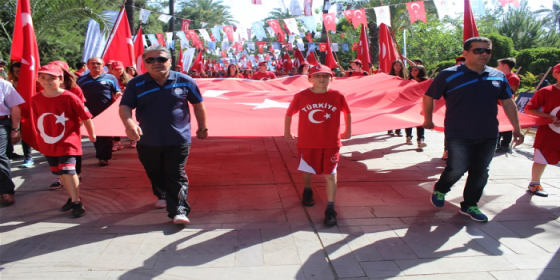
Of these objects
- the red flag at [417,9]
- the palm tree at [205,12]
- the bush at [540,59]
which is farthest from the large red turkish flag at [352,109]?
the palm tree at [205,12]

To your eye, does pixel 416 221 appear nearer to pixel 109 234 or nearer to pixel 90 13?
pixel 109 234

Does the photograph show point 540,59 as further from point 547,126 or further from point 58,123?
point 58,123

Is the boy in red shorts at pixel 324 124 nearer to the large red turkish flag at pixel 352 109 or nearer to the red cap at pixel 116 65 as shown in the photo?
the large red turkish flag at pixel 352 109

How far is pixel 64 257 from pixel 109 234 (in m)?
0.49

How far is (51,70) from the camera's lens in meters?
4.02

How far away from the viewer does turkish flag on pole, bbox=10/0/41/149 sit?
447cm

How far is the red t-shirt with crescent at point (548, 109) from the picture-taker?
453 centimetres

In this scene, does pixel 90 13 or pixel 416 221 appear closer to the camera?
pixel 416 221

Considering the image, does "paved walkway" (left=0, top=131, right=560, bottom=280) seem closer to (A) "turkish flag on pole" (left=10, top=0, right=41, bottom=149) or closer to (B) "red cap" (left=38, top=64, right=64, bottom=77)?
(A) "turkish flag on pole" (left=10, top=0, right=41, bottom=149)

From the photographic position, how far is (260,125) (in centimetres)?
498

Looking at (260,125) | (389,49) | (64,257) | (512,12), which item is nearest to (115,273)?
(64,257)

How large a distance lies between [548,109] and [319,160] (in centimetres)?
260

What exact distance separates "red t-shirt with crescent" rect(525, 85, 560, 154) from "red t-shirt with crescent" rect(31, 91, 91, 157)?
15.3 feet

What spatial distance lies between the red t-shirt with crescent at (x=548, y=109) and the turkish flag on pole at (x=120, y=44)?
6.43 meters
